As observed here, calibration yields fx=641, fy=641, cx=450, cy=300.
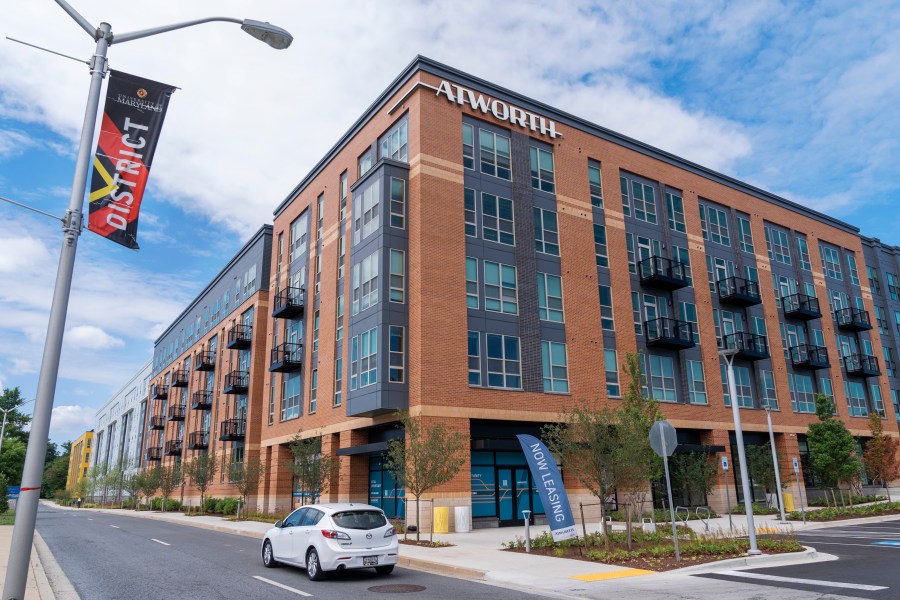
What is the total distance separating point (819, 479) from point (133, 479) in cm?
5877

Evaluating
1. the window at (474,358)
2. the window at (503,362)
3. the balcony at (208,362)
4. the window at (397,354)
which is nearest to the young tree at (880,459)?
the window at (503,362)

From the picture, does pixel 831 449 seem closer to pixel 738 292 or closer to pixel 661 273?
pixel 738 292

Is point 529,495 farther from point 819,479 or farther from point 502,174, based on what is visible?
point 819,479

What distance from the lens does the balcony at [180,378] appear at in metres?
61.6

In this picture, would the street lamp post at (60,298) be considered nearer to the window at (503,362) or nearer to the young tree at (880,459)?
the window at (503,362)

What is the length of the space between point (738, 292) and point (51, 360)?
37.3 meters

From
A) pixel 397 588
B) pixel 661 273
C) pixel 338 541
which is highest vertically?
pixel 661 273

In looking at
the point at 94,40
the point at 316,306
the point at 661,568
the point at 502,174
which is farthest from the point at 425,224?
the point at 94,40

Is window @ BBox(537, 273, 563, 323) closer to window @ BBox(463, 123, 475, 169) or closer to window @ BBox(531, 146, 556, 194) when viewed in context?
window @ BBox(531, 146, 556, 194)

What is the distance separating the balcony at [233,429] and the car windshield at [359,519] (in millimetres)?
32866

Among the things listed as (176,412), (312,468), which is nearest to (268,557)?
(312,468)

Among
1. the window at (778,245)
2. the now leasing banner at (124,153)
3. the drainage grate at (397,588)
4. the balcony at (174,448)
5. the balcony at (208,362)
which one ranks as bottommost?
the drainage grate at (397,588)

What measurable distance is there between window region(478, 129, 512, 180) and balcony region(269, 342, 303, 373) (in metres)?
15.5

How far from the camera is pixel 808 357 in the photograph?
40.3 meters
